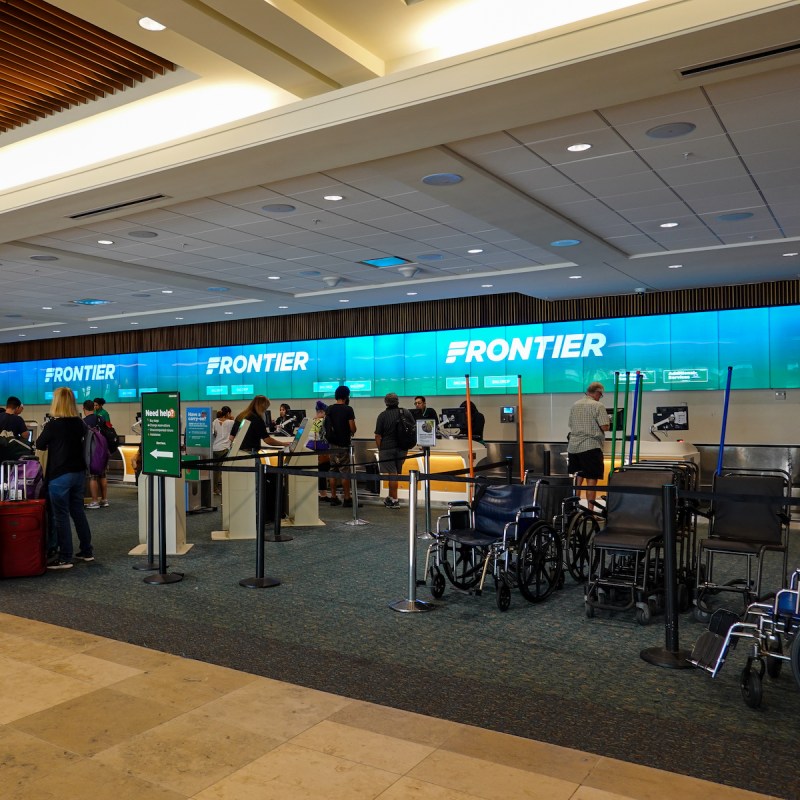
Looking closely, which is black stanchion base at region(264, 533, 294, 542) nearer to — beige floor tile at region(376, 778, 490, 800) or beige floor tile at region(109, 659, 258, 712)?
beige floor tile at region(109, 659, 258, 712)

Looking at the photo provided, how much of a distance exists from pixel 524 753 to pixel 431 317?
11.0 meters

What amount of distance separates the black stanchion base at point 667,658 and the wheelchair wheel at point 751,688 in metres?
0.50

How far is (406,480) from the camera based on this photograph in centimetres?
594

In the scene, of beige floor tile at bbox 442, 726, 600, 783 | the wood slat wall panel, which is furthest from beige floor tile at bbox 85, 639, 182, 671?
the wood slat wall panel

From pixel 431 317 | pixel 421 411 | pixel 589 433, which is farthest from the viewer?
pixel 431 317

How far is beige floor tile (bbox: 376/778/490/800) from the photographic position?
8.58ft

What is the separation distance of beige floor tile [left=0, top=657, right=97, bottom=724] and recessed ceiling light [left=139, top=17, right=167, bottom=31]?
11.7 feet

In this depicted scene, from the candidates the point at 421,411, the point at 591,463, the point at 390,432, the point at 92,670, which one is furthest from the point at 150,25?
the point at 421,411

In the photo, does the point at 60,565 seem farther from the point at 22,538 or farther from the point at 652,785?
the point at 652,785

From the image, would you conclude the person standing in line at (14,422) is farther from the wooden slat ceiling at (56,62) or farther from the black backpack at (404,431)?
the black backpack at (404,431)

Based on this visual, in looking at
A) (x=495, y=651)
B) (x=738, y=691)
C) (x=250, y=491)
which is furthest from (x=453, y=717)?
(x=250, y=491)

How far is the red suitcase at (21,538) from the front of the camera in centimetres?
606

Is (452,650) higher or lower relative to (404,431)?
lower

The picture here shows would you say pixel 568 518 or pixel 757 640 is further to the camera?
pixel 568 518
